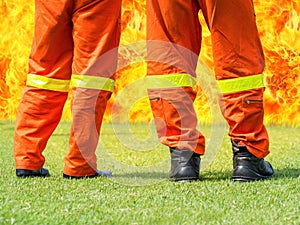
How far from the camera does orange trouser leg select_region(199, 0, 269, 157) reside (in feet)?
10.2

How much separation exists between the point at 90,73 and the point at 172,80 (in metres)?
0.40

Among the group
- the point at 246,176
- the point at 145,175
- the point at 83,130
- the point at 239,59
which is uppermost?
the point at 239,59

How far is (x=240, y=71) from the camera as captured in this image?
3133mm

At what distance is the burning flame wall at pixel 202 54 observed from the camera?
20.4ft

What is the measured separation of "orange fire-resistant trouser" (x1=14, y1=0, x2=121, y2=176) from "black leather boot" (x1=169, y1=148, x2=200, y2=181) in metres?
0.42

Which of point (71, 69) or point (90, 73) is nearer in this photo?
point (90, 73)

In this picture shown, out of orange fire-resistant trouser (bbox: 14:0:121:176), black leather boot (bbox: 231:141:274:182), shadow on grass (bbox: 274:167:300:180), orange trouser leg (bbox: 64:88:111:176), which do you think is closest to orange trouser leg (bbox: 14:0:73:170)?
orange fire-resistant trouser (bbox: 14:0:121:176)

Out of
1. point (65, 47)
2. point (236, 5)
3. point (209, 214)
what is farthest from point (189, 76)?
point (209, 214)

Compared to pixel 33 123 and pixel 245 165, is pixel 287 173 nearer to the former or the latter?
pixel 245 165

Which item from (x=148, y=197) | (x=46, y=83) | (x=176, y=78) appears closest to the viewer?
(x=148, y=197)

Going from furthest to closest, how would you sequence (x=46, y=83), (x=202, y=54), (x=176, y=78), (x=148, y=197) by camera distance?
1. (x=202, y=54)
2. (x=46, y=83)
3. (x=176, y=78)
4. (x=148, y=197)

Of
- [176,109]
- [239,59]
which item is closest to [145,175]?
[176,109]

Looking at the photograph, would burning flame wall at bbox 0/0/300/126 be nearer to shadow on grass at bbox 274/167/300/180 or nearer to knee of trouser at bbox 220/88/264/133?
shadow on grass at bbox 274/167/300/180

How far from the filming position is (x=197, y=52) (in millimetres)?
3316
